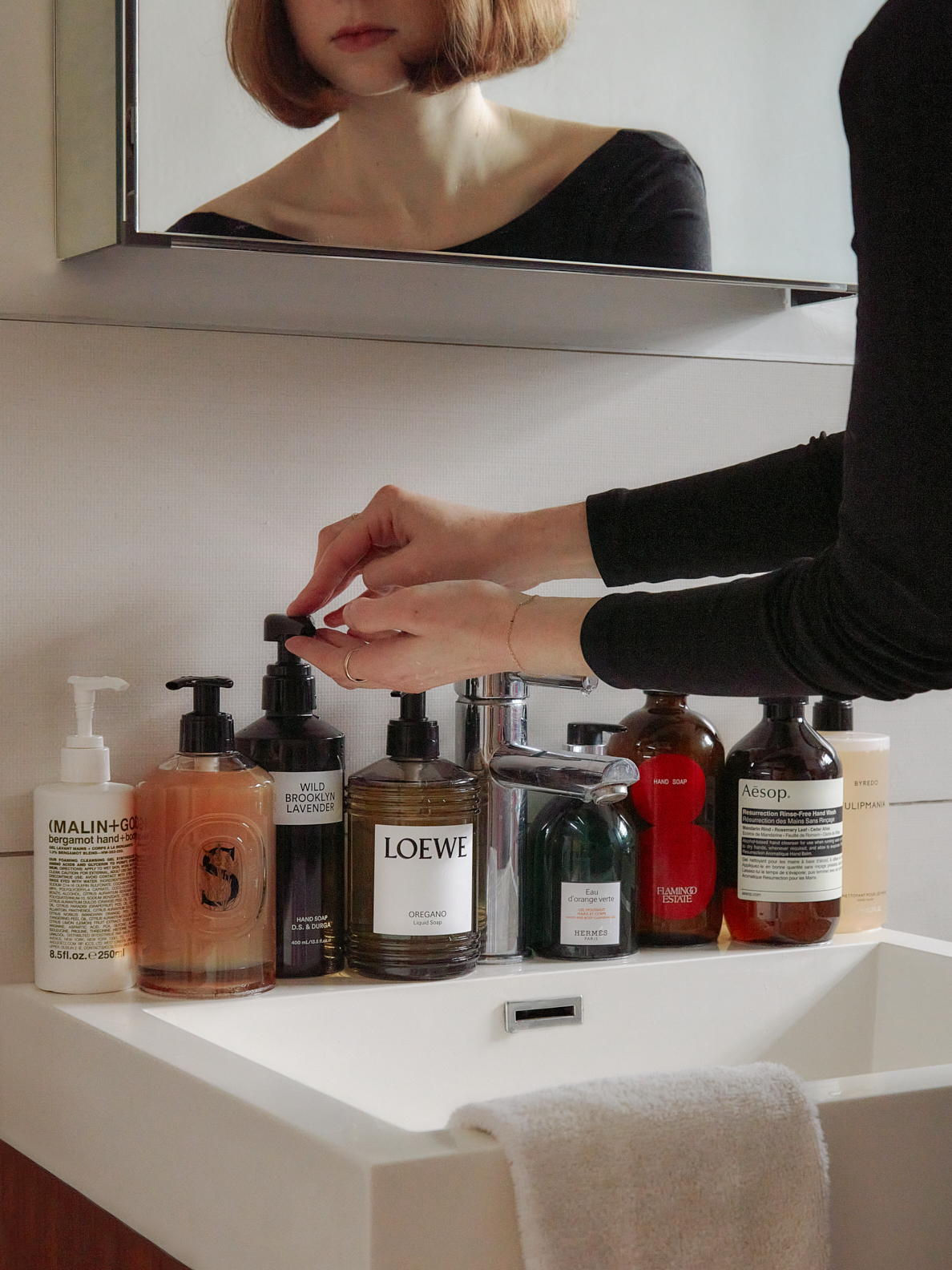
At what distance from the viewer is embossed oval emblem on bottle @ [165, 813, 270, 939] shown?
0.79m

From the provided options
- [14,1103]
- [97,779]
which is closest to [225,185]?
[97,779]

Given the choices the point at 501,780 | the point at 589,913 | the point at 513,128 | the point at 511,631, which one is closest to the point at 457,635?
the point at 511,631

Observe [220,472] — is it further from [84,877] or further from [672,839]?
[672,839]

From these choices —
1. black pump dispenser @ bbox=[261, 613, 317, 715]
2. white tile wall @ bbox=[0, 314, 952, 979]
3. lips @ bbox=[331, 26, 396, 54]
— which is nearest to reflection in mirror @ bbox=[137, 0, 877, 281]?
lips @ bbox=[331, 26, 396, 54]

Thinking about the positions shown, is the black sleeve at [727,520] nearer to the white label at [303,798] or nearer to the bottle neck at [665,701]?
the bottle neck at [665,701]

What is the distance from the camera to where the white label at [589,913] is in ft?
2.95

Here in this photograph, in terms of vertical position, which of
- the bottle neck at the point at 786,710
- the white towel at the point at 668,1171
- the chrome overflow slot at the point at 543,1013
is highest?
the bottle neck at the point at 786,710

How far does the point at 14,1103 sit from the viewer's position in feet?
2.72

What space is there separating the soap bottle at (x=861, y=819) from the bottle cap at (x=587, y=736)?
20cm

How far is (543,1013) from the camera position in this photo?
0.88m

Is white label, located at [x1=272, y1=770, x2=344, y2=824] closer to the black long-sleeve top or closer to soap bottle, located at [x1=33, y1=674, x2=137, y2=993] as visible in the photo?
soap bottle, located at [x1=33, y1=674, x2=137, y2=993]

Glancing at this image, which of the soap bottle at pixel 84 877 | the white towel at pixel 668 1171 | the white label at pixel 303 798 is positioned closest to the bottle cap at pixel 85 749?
the soap bottle at pixel 84 877

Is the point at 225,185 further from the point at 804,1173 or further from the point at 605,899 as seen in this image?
the point at 804,1173

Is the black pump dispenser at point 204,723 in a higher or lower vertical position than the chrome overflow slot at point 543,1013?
higher
